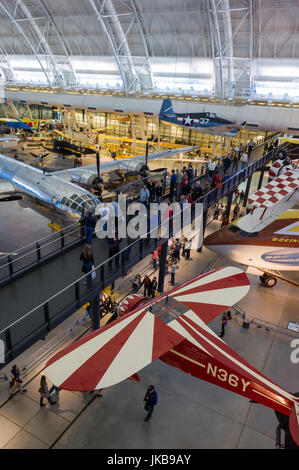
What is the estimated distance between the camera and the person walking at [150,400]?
28.9 ft

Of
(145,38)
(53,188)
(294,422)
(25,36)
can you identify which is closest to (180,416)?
(294,422)

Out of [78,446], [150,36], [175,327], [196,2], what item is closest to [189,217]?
[175,327]

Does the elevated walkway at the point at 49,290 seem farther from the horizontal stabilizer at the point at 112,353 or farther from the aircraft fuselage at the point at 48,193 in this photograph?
the aircraft fuselage at the point at 48,193

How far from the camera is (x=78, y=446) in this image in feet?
27.6

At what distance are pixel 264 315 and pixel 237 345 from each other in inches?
105

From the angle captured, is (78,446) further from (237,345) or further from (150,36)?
(150,36)

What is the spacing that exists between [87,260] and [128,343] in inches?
151

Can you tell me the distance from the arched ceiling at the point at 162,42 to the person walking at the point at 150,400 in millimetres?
28354

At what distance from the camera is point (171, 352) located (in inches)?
257

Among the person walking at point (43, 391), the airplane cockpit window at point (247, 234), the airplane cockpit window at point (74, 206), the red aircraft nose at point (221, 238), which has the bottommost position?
the person walking at point (43, 391)

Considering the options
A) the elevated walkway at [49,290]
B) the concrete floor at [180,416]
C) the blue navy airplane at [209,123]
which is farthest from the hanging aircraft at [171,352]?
the blue navy airplane at [209,123]

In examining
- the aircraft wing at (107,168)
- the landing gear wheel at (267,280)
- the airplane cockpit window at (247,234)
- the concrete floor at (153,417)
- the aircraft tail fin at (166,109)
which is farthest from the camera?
the aircraft tail fin at (166,109)

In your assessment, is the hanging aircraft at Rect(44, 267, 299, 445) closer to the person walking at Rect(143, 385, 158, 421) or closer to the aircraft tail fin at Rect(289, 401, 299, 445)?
the aircraft tail fin at Rect(289, 401, 299, 445)

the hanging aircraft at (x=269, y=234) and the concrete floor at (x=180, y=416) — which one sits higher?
the hanging aircraft at (x=269, y=234)
